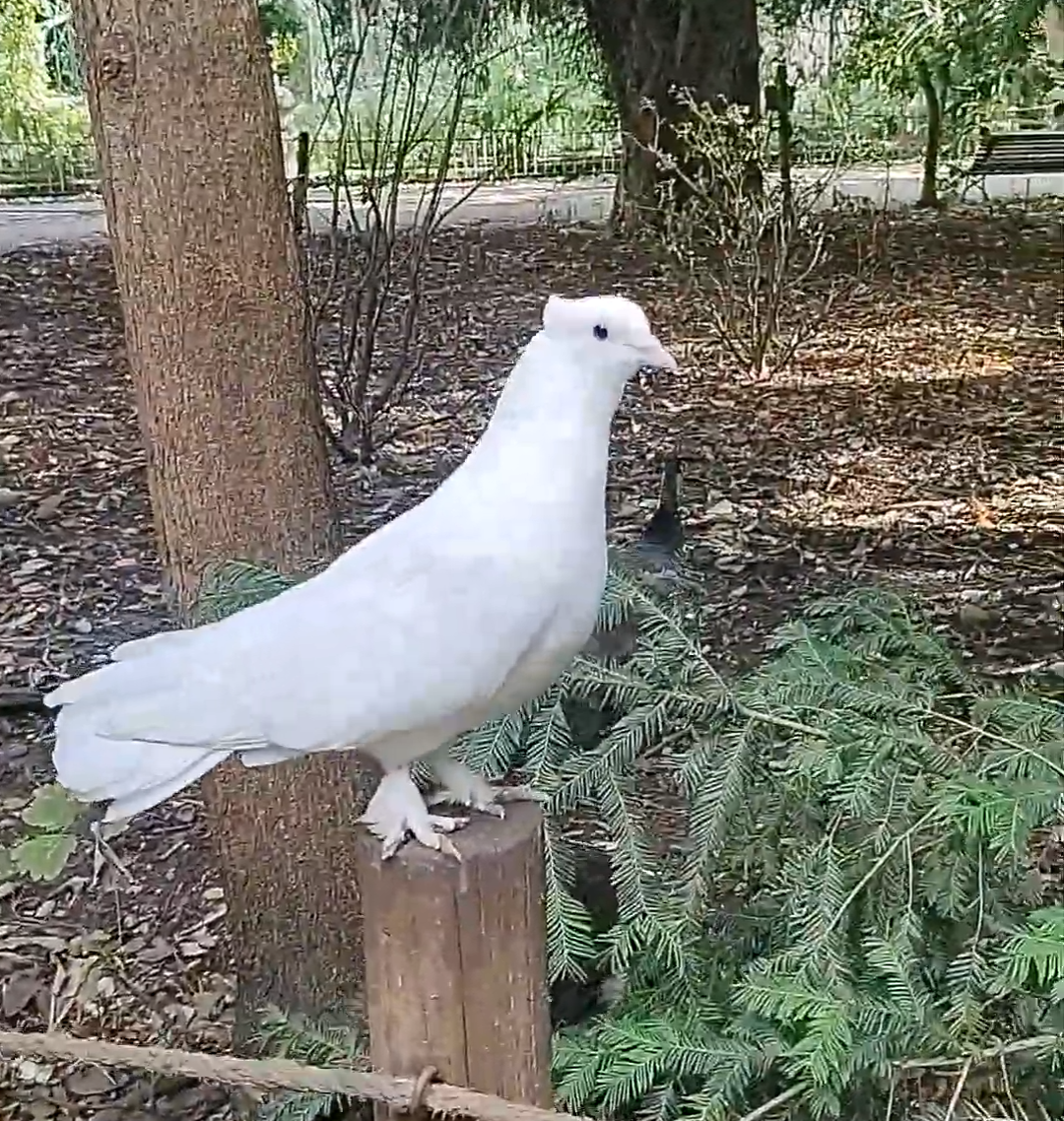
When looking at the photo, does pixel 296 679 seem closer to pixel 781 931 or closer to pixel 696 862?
A: pixel 696 862

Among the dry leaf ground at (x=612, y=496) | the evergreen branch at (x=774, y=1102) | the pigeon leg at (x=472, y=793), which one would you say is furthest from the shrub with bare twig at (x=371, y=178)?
the evergreen branch at (x=774, y=1102)

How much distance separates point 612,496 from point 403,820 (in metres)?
3.84

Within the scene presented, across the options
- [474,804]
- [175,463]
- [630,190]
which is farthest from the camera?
[630,190]

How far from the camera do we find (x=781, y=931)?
1847 mm

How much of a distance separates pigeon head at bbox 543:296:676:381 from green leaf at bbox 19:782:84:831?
3.31 ft

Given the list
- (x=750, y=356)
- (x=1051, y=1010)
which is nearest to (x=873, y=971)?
(x=1051, y=1010)

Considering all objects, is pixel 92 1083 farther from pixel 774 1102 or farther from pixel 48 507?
pixel 48 507

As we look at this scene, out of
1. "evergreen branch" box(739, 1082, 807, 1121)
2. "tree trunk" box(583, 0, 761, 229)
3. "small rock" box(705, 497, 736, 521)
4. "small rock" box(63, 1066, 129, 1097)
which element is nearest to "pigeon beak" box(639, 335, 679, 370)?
"evergreen branch" box(739, 1082, 807, 1121)

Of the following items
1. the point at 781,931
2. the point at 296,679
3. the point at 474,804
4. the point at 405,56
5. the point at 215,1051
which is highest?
the point at 405,56

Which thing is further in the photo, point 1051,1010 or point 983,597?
point 983,597

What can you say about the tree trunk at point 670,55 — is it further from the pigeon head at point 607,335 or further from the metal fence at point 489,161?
the pigeon head at point 607,335

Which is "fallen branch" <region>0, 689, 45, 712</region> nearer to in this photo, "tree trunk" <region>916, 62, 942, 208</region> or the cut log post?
the cut log post

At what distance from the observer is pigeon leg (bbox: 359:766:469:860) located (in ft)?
4.48

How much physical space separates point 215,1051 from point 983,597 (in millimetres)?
2516
